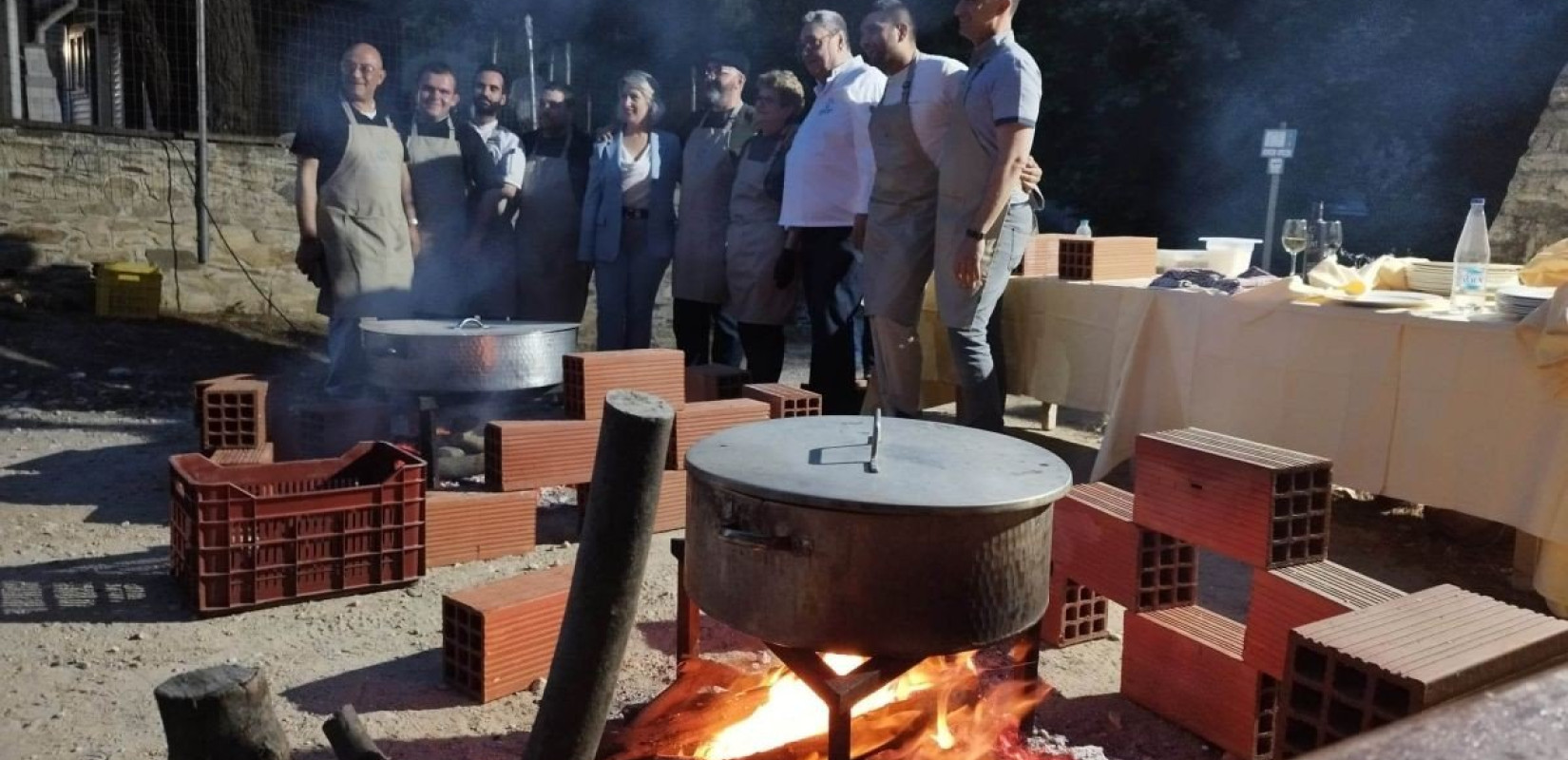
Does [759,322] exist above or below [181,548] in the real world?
above

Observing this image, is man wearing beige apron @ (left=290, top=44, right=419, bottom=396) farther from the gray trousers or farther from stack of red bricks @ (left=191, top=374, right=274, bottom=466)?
the gray trousers

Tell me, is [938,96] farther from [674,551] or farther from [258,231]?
[258,231]

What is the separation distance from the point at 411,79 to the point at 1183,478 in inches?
391

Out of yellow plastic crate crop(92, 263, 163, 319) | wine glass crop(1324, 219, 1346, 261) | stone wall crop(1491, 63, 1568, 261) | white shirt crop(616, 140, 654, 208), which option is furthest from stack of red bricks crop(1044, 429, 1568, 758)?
yellow plastic crate crop(92, 263, 163, 319)

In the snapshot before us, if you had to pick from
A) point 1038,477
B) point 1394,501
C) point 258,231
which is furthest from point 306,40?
point 1038,477

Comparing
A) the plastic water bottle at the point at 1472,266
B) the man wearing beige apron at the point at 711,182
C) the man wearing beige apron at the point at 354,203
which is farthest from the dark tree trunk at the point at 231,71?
the plastic water bottle at the point at 1472,266

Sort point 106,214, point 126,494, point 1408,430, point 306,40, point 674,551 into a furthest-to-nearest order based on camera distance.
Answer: point 306,40 < point 106,214 < point 126,494 < point 1408,430 < point 674,551

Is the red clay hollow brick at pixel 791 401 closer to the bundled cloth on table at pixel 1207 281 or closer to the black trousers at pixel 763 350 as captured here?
the black trousers at pixel 763 350

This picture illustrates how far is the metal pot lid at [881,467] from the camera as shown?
2154 millimetres

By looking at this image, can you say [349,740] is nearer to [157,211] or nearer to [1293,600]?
[1293,600]

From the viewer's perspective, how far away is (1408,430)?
169 inches

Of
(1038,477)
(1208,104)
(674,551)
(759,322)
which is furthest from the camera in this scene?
(1208,104)

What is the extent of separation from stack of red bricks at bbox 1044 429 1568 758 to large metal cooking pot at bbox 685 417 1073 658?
0.57 meters

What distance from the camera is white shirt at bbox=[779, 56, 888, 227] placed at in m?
5.85
